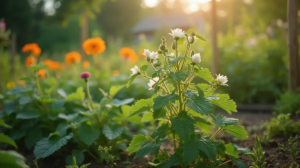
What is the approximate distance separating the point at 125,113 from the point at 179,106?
0.77m

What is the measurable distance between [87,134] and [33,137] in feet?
2.41

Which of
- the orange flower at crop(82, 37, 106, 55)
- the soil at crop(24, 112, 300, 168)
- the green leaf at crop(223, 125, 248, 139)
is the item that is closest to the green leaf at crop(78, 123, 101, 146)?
the soil at crop(24, 112, 300, 168)

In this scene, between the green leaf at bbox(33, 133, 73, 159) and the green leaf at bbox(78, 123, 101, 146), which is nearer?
the green leaf at bbox(33, 133, 73, 159)

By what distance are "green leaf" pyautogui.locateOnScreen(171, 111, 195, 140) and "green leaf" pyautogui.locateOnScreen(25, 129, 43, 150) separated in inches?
59.7

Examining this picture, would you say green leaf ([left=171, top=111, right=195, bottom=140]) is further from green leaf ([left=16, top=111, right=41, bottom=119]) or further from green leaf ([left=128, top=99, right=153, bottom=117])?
green leaf ([left=16, top=111, right=41, bottom=119])

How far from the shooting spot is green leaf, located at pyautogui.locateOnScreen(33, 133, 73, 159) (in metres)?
1.72

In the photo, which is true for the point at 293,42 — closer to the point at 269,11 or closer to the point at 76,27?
the point at 269,11

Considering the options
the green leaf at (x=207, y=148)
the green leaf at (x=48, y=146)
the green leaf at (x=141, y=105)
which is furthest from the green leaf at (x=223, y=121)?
the green leaf at (x=48, y=146)

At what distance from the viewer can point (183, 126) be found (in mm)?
1386

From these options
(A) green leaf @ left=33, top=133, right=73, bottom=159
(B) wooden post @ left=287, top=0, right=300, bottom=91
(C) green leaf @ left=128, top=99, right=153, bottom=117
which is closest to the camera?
(C) green leaf @ left=128, top=99, right=153, bottom=117

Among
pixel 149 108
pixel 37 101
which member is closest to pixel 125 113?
pixel 149 108

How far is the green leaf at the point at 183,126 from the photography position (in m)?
1.36

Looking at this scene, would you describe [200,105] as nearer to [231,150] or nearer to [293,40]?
[231,150]

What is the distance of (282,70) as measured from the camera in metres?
3.99
